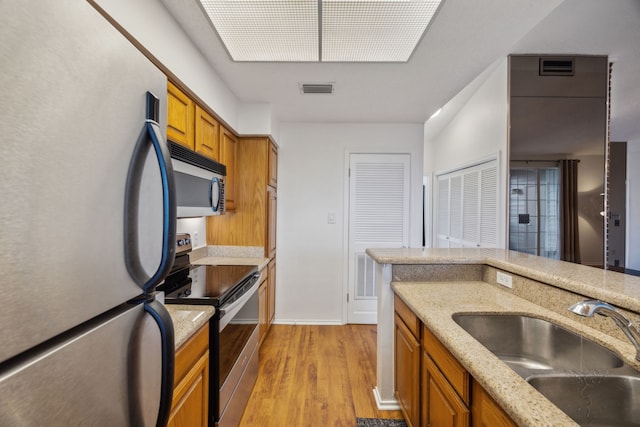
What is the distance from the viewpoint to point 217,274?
6.27 feet

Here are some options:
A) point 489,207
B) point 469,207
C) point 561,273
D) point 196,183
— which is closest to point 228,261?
point 196,183

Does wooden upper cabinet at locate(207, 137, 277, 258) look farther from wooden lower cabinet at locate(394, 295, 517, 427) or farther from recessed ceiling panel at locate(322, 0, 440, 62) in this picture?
wooden lower cabinet at locate(394, 295, 517, 427)

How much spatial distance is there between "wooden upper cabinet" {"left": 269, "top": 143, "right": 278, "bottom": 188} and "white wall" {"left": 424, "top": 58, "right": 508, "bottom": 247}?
2233mm

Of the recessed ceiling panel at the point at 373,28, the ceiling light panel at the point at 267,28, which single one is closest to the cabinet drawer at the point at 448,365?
the recessed ceiling panel at the point at 373,28

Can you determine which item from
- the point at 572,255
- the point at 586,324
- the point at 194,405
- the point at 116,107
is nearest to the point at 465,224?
the point at 572,255

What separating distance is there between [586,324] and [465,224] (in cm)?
272

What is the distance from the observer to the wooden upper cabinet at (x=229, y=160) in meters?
2.48

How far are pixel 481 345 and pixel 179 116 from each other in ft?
6.14

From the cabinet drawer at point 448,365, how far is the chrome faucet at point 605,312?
0.40 m

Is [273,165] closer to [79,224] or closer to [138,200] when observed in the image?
[138,200]

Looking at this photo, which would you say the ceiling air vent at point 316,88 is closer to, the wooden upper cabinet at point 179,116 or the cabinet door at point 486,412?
the wooden upper cabinet at point 179,116

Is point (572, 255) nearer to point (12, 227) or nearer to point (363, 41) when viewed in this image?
point (363, 41)

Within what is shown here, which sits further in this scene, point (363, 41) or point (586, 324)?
point (363, 41)

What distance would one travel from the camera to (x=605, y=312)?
813mm
